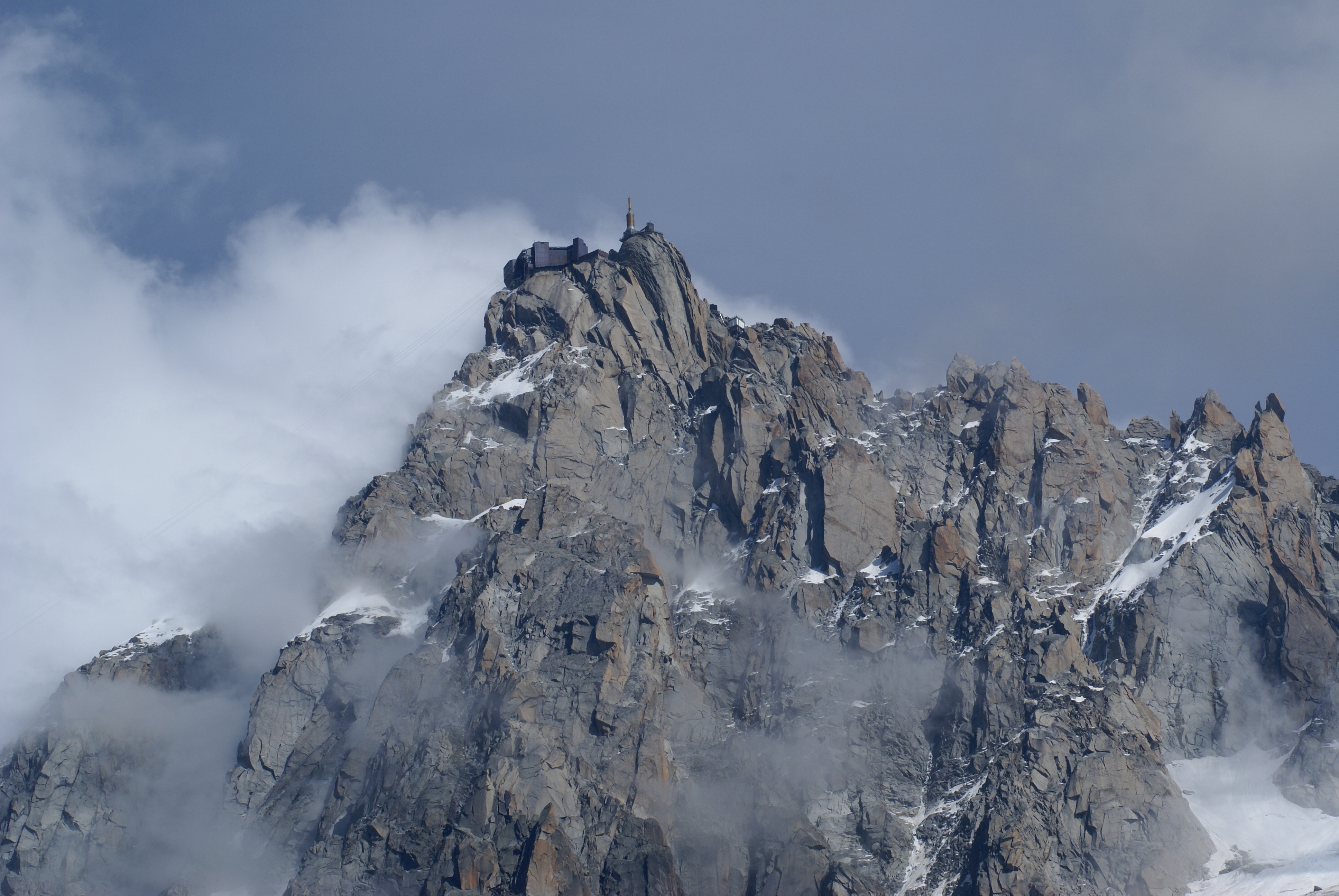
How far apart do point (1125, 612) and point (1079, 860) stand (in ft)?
123

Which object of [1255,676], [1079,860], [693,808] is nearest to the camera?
[1079,860]

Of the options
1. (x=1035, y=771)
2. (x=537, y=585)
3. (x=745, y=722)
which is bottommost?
(x=1035, y=771)

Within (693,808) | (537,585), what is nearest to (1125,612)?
(693,808)

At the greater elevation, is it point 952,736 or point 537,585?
point 537,585

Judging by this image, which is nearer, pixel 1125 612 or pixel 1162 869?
pixel 1162 869

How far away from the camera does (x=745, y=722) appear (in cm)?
19638

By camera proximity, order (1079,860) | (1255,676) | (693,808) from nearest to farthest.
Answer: (1079,860)
(693,808)
(1255,676)

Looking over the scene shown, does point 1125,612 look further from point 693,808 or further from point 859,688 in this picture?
point 693,808

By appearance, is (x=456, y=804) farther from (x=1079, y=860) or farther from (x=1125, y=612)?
(x=1125, y=612)

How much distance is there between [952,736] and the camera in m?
190

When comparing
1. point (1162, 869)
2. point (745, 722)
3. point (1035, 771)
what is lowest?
point (1162, 869)

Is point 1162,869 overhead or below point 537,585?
below

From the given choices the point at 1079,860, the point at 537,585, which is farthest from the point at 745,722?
the point at 1079,860

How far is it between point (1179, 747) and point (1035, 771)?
2555 centimetres
